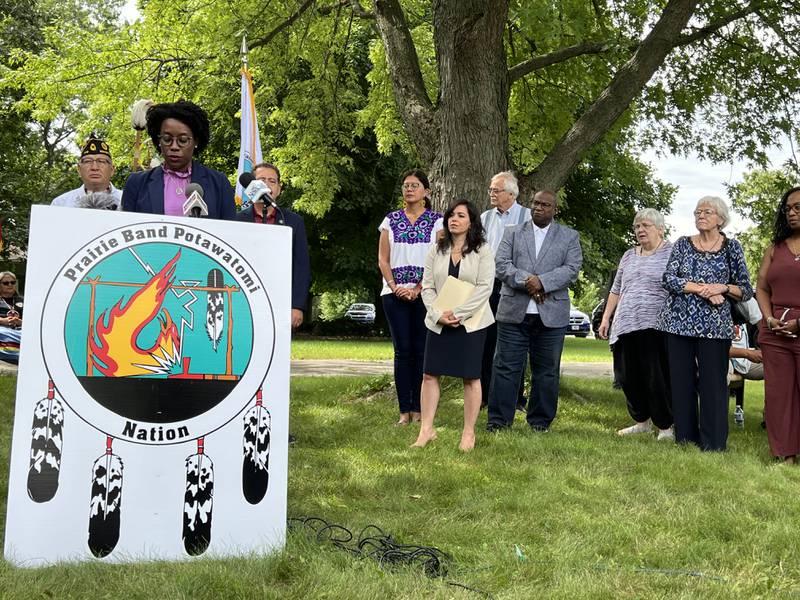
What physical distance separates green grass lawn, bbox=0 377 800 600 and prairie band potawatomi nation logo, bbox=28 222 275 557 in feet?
1.14

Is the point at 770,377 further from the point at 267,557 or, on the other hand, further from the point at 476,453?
the point at 267,557

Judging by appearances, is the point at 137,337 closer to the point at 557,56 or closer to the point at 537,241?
the point at 537,241

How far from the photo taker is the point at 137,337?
3289mm

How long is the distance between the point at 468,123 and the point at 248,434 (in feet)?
18.6

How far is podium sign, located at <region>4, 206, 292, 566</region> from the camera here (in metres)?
3.13

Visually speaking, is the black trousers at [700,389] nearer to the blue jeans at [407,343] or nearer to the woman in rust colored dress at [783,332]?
the woman in rust colored dress at [783,332]

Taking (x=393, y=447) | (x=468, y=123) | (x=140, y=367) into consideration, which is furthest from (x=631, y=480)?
(x=468, y=123)

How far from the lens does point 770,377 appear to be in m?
6.10

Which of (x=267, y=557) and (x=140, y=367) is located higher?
(x=140, y=367)

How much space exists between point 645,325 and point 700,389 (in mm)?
793

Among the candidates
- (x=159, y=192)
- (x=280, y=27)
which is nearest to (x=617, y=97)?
(x=280, y=27)

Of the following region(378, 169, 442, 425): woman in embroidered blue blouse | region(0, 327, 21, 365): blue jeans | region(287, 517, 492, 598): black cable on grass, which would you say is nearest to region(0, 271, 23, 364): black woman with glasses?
region(0, 327, 21, 365): blue jeans

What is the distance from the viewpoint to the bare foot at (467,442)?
5.76 m

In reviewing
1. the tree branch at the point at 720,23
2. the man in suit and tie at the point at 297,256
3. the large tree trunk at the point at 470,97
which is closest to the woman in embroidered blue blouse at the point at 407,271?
the man in suit and tie at the point at 297,256
